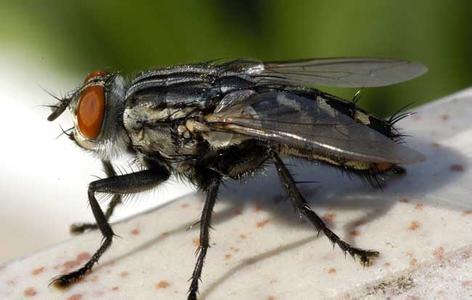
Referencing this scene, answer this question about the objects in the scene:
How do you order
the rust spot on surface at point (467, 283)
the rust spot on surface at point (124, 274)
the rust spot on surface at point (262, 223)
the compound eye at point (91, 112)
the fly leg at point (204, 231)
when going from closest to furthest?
the rust spot on surface at point (467, 283) → the fly leg at point (204, 231) → the rust spot on surface at point (124, 274) → the rust spot on surface at point (262, 223) → the compound eye at point (91, 112)

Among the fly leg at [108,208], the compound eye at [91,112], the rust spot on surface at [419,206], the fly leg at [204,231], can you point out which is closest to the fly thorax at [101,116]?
the compound eye at [91,112]

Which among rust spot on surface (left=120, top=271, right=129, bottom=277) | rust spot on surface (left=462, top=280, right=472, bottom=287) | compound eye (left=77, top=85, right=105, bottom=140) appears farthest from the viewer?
compound eye (left=77, top=85, right=105, bottom=140)

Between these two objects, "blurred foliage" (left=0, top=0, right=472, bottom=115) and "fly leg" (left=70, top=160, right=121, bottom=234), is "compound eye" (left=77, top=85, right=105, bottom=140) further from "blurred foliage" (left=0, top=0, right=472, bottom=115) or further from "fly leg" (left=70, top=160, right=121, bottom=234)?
"blurred foliage" (left=0, top=0, right=472, bottom=115)

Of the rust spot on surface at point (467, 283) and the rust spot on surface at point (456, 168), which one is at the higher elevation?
the rust spot on surface at point (456, 168)

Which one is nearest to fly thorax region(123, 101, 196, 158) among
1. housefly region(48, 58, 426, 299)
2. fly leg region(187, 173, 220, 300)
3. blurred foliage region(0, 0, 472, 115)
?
housefly region(48, 58, 426, 299)

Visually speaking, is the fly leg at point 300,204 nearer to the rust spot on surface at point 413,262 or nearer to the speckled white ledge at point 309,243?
the speckled white ledge at point 309,243

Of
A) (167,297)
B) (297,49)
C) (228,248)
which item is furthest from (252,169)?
(297,49)

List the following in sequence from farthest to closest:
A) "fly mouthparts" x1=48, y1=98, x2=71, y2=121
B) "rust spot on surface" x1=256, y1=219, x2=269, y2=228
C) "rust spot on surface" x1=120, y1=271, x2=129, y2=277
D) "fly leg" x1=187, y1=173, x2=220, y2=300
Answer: "fly mouthparts" x1=48, y1=98, x2=71, y2=121, "rust spot on surface" x1=256, y1=219, x2=269, y2=228, "rust spot on surface" x1=120, y1=271, x2=129, y2=277, "fly leg" x1=187, y1=173, x2=220, y2=300
